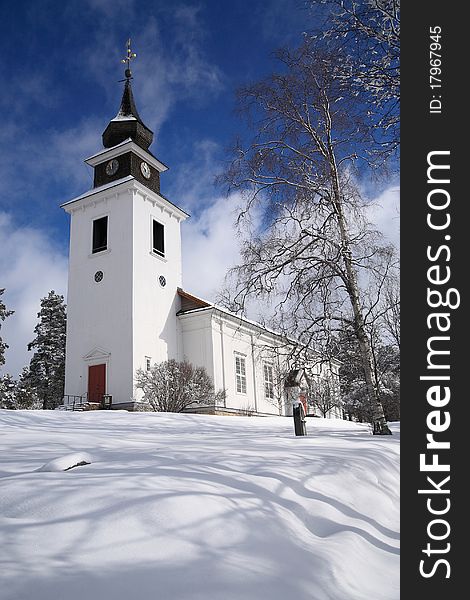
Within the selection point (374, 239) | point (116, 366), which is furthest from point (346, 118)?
point (116, 366)

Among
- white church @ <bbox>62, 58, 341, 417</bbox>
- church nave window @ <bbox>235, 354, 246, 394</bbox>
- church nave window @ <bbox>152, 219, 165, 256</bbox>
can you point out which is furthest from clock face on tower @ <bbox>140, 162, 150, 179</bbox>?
church nave window @ <bbox>235, 354, 246, 394</bbox>

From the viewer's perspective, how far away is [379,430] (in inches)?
431

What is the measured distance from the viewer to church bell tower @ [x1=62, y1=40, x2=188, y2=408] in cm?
2519

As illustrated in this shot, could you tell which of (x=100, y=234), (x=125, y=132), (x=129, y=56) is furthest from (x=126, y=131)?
(x=129, y=56)

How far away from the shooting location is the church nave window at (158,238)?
28.8 metres

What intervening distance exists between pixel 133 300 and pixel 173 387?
21.0 ft

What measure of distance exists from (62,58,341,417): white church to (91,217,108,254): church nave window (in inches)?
2.2

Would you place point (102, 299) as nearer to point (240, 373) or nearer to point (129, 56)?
point (240, 373)

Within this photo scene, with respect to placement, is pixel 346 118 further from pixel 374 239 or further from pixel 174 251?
pixel 174 251

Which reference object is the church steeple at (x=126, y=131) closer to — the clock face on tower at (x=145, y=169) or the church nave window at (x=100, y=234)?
the clock face on tower at (x=145, y=169)

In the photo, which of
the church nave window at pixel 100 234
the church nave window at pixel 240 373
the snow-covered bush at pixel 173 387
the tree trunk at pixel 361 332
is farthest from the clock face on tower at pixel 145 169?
the tree trunk at pixel 361 332

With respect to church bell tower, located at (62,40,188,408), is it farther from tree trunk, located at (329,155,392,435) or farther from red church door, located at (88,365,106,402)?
tree trunk, located at (329,155,392,435)

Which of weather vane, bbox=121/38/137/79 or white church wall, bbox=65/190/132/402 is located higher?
weather vane, bbox=121/38/137/79

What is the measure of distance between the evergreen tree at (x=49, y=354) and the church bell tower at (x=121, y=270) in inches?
408
